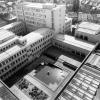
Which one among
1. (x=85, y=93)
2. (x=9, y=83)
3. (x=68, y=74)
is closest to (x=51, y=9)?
(x=68, y=74)

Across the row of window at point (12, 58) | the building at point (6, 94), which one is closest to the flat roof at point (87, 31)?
the row of window at point (12, 58)

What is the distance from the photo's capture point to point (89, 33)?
6838 cm

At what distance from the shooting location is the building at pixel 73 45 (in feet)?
209

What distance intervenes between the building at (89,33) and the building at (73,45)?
4120 mm

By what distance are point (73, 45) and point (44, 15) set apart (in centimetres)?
2602

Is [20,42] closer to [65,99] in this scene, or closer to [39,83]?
[39,83]

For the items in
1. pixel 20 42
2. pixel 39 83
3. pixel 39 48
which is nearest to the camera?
pixel 39 83

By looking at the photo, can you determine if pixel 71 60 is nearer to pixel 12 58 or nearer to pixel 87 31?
pixel 87 31

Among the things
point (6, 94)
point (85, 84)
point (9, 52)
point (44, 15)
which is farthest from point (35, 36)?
point (85, 84)

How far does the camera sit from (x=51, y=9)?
236 ft

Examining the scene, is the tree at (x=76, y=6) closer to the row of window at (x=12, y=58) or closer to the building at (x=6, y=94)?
the row of window at (x=12, y=58)

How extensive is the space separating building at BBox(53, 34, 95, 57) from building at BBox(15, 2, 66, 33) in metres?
7.95

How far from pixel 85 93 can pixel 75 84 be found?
14.7 feet

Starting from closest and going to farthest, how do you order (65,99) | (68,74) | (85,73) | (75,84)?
(65,99)
(75,84)
(85,73)
(68,74)
